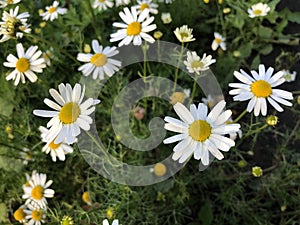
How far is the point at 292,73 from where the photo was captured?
180cm

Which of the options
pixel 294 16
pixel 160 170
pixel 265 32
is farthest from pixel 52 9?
pixel 294 16

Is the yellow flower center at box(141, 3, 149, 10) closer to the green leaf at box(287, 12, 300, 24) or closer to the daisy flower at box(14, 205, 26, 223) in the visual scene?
the green leaf at box(287, 12, 300, 24)

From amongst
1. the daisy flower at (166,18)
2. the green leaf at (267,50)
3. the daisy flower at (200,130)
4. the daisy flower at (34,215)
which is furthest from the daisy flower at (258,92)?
the green leaf at (267,50)

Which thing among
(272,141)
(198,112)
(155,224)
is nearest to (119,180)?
(155,224)

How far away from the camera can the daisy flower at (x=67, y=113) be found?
994 millimetres

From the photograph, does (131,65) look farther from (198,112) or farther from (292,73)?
(198,112)

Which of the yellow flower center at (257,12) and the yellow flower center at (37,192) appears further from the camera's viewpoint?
the yellow flower center at (257,12)

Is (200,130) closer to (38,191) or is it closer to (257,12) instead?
(38,191)

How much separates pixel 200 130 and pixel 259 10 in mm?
876

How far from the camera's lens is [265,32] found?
188 cm

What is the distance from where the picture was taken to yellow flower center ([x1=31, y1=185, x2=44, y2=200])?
142 centimetres

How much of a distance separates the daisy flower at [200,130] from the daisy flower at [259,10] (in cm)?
80

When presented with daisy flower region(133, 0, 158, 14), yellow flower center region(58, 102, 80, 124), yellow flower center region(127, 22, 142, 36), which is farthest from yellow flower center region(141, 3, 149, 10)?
yellow flower center region(58, 102, 80, 124)

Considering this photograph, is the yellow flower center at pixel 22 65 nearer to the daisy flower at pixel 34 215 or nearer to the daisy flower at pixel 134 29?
the daisy flower at pixel 134 29
